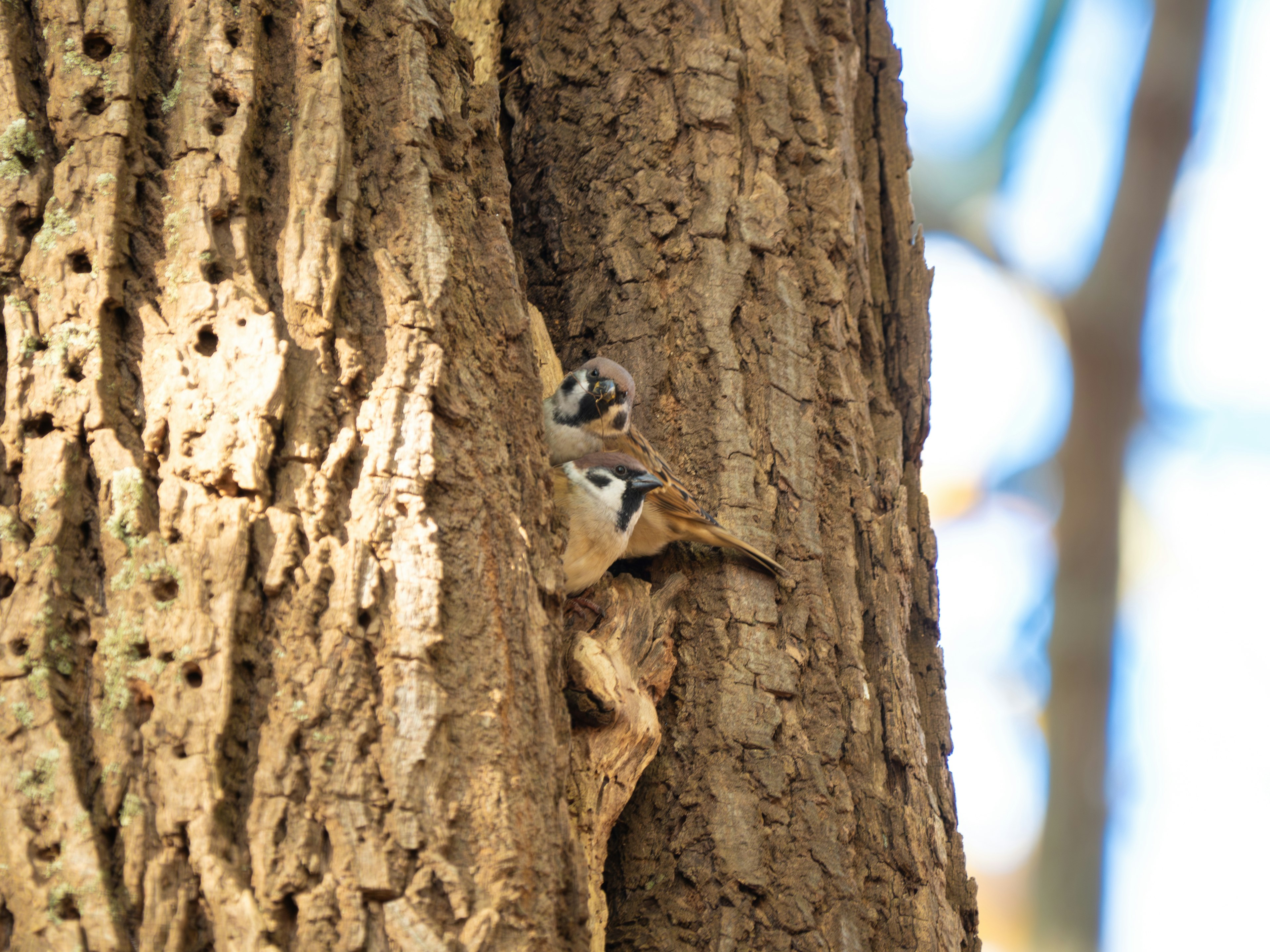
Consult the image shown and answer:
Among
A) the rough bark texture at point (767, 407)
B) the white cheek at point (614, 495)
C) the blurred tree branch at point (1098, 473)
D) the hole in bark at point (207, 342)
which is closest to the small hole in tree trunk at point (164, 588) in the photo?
the hole in bark at point (207, 342)

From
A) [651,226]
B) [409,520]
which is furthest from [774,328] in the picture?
[409,520]

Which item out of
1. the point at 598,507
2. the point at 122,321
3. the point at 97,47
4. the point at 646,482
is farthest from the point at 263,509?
the point at 646,482

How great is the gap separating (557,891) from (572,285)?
5.23ft

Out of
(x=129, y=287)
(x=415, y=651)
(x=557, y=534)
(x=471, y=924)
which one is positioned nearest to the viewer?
(x=471, y=924)

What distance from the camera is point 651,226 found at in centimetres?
259

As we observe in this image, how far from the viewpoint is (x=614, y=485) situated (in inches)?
103

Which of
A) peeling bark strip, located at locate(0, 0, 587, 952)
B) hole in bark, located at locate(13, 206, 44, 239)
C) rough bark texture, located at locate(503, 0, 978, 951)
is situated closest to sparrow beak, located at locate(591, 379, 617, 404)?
rough bark texture, located at locate(503, 0, 978, 951)

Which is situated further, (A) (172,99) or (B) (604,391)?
(B) (604,391)

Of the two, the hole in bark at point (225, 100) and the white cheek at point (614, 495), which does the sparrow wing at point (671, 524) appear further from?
the hole in bark at point (225, 100)

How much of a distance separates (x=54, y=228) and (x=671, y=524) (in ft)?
4.77

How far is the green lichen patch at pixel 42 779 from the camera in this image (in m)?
1.39

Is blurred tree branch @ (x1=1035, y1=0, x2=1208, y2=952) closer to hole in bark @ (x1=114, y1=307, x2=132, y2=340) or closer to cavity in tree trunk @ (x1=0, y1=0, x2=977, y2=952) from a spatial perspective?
cavity in tree trunk @ (x1=0, y1=0, x2=977, y2=952)

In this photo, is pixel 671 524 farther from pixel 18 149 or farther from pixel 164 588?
pixel 18 149

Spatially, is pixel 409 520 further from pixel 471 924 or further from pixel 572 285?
pixel 572 285
